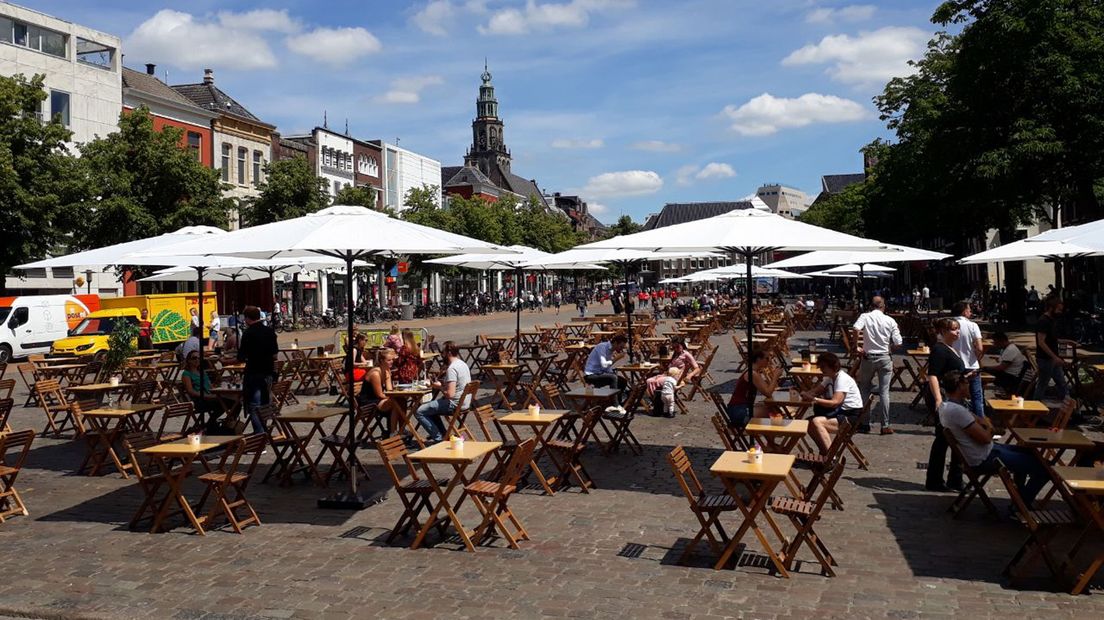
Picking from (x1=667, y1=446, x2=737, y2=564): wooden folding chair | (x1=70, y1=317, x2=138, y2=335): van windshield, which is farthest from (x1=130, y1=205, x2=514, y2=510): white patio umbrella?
(x1=70, y1=317, x2=138, y2=335): van windshield

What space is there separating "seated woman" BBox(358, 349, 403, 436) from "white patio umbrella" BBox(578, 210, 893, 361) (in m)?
3.16

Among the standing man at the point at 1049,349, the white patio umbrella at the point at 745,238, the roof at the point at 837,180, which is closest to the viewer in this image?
the white patio umbrella at the point at 745,238

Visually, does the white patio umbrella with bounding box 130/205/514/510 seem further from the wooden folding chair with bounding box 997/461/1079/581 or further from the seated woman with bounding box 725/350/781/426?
Answer: the wooden folding chair with bounding box 997/461/1079/581

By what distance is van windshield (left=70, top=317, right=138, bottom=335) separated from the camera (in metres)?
23.6

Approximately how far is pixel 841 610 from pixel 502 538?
2.75 metres

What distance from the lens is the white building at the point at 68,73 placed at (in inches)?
1336

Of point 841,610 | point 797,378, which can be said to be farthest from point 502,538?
point 797,378

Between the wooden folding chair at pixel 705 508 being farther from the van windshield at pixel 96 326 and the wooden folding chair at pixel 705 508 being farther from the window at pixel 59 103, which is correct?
the window at pixel 59 103

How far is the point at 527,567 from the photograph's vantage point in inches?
259

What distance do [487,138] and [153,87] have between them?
9996 centimetres

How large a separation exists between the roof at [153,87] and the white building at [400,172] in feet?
67.2

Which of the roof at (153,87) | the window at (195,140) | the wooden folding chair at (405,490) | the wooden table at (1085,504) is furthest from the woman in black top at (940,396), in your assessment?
the window at (195,140)

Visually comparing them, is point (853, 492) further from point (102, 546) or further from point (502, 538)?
point (102, 546)

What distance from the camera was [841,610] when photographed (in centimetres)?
562
